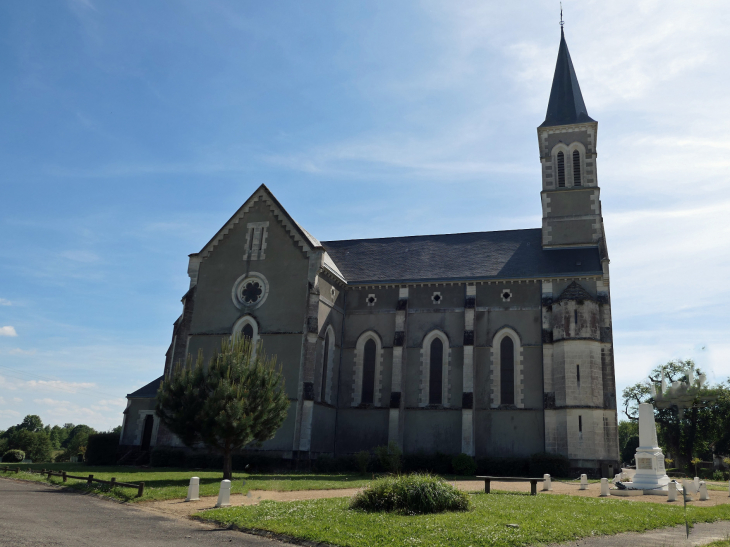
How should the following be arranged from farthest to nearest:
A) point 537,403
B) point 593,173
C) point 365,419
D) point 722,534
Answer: point 593,173 → point 365,419 → point 537,403 → point 722,534

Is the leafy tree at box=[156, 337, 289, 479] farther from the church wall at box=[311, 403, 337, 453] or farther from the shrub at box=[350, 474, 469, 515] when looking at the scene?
the shrub at box=[350, 474, 469, 515]

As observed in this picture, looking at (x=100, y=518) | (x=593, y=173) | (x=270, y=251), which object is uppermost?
(x=593, y=173)

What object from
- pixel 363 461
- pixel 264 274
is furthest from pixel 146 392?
pixel 363 461

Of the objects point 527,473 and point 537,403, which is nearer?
point 527,473

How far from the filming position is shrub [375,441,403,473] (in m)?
27.1

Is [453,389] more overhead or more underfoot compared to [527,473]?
more overhead

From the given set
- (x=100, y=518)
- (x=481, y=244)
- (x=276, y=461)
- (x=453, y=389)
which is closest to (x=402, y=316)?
(x=453, y=389)

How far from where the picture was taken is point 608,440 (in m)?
27.6

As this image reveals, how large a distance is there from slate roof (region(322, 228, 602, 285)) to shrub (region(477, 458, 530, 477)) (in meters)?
9.69

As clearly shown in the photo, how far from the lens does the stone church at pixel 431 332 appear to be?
1128 inches

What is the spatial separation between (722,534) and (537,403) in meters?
17.4

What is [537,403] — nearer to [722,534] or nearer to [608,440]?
[608,440]

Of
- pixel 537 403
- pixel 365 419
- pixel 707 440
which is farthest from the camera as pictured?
pixel 707 440

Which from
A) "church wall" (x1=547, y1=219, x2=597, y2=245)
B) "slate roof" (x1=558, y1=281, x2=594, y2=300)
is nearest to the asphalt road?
"slate roof" (x1=558, y1=281, x2=594, y2=300)
